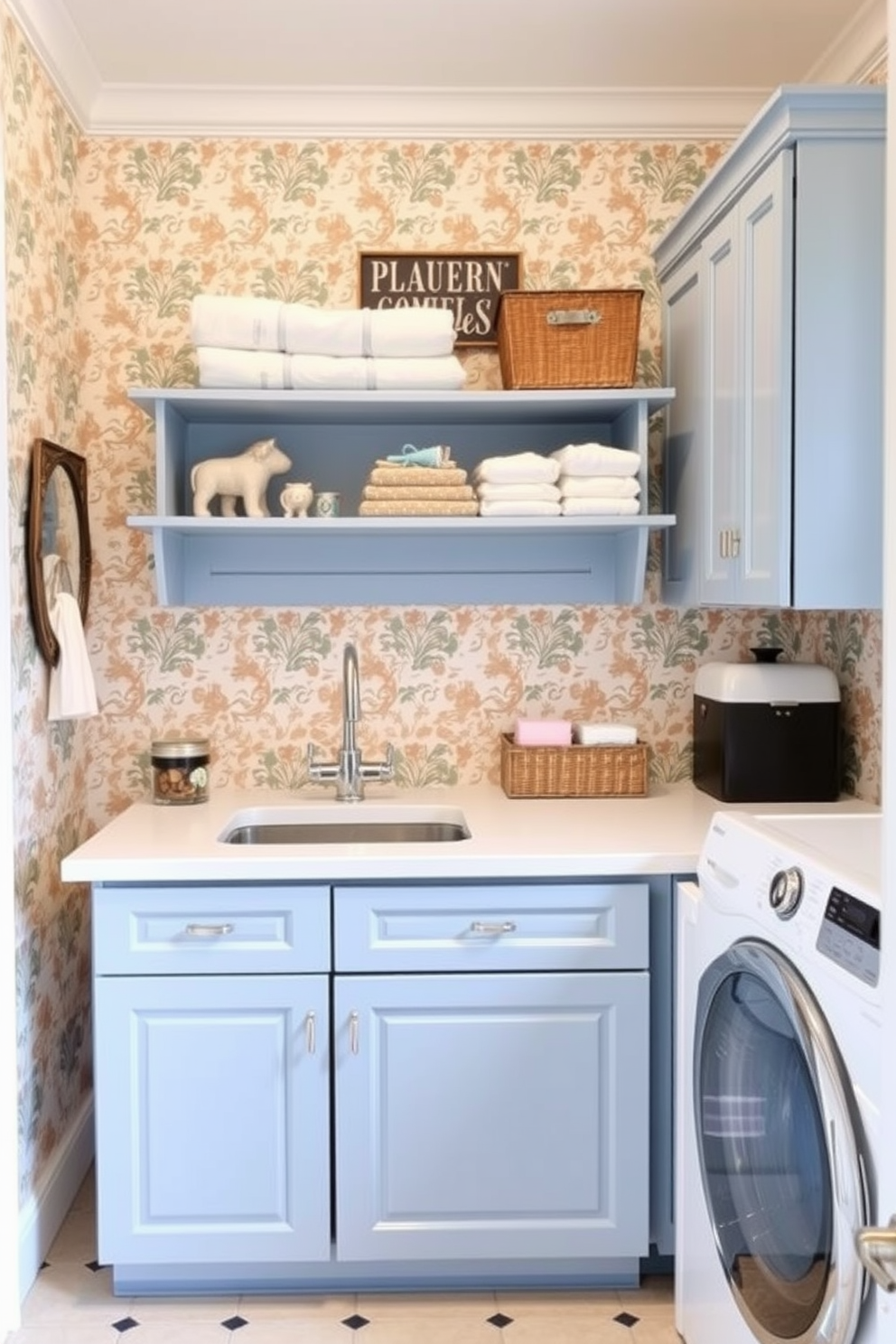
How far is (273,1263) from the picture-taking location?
2287 mm

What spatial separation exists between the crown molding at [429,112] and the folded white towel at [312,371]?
2.23 feet

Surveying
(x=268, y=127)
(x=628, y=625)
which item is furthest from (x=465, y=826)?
(x=268, y=127)

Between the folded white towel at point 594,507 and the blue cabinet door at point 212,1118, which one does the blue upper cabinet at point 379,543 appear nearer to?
the folded white towel at point 594,507

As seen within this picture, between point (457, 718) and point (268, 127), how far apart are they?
57.8 inches

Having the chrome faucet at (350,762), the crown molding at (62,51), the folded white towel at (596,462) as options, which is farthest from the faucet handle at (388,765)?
the crown molding at (62,51)

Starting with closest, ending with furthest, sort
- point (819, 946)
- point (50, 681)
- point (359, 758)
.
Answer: point (819, 946) < point (50, 681) < point (359, 758)

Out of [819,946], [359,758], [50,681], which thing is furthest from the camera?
[359,758]

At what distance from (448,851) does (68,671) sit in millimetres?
882

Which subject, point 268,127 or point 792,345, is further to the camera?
point 268,127

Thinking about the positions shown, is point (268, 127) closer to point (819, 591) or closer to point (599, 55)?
point (599, 55)

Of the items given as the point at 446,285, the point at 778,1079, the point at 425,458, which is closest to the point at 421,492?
the point at 425,458

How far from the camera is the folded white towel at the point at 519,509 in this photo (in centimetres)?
256

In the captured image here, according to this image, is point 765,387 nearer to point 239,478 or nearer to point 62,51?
point 239,478

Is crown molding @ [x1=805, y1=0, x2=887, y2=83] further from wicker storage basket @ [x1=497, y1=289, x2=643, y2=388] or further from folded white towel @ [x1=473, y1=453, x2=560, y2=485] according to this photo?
folded white towel @ [x1=473, y1=453, x2=560, y2=485]
